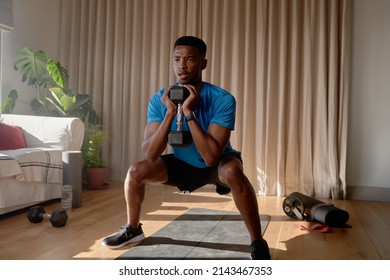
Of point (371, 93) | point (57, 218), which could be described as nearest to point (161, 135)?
point (57, 218)

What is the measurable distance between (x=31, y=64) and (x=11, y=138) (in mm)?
852

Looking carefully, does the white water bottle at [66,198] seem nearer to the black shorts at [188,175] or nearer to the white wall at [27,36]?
the black shorts at [188,175]

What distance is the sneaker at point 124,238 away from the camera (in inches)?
67.2

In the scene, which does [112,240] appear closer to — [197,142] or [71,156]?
[197,142]

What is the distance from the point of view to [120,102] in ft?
12.2

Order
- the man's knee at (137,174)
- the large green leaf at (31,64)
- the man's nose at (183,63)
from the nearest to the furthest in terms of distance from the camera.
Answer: the man's nose at (183,63)
the man's knee at (137,174)
the large green leaf at (31,64)

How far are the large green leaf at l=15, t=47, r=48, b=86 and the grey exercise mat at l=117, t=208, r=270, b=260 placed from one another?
187cm

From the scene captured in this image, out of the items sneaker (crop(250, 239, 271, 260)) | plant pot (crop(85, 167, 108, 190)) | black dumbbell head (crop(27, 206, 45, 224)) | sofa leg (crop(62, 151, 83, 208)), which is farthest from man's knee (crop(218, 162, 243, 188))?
plant pot (crop(85, 167, 108, 190))

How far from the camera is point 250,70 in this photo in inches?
130

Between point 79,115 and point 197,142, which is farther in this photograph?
point 79,115

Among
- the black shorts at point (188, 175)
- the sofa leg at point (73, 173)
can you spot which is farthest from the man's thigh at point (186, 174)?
the sofa leg at point (73, 173)

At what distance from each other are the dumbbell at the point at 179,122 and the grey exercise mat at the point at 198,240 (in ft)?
1.62

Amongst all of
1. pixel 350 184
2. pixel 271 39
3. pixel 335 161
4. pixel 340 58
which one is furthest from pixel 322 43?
pixel 350 184
